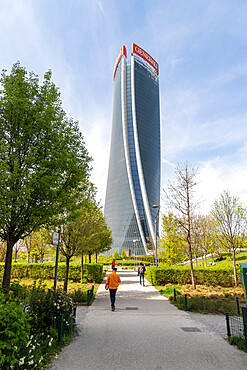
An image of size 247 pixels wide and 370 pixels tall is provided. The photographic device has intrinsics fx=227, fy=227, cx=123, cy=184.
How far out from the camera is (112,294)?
10102 mm

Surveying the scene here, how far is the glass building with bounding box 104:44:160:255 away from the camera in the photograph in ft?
293

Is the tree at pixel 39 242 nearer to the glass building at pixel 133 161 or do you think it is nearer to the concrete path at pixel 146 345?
the concrete path at pixel 146 345

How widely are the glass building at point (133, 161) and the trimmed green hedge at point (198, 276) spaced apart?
6227 centimetres

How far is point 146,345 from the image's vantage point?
5785 millimetres

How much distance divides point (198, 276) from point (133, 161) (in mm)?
78372

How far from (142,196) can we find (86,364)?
85.7 metres

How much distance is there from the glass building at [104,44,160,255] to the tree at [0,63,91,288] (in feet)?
231

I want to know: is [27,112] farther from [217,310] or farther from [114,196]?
[114,196]

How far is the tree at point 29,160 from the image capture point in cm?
907

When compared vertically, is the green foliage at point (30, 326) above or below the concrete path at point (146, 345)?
above

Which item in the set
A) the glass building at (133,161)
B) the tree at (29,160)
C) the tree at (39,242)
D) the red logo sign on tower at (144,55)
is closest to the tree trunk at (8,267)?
the tree at (29,160)

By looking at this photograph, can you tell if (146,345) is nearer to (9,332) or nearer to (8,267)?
(9,332)

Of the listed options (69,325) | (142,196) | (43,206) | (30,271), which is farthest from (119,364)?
(142,196)

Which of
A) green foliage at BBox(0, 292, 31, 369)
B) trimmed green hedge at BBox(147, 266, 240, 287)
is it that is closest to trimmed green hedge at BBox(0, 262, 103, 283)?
trimmed green hedge at BBox(147, 266, 240, 287)
